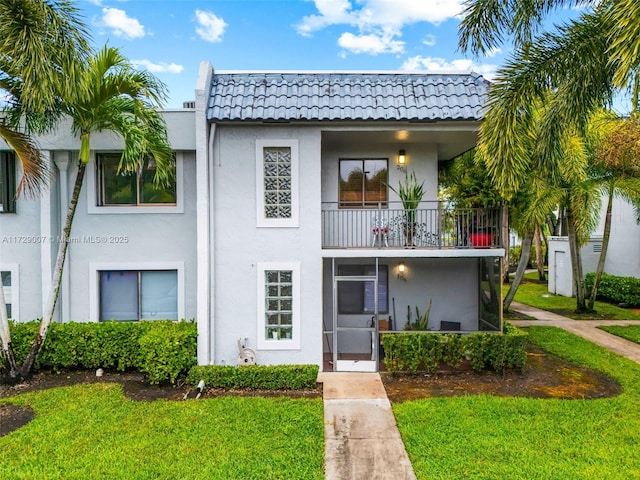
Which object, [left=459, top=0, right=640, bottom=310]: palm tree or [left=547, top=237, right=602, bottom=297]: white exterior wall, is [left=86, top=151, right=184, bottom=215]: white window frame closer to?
[left=459, top=0, right=640, bottom=310]: palm tree

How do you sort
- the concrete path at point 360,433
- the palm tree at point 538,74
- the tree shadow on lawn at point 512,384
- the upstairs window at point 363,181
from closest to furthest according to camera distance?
the concrete path at point 360,433, the palm tree at point 538,74, the tree shadow on lawn at point 512,384, the upstairs window at point 363,181

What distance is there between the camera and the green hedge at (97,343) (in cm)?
878

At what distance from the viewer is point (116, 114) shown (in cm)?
857

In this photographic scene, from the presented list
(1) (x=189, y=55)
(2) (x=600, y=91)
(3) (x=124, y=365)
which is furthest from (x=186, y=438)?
(1) (x=189, y=55)

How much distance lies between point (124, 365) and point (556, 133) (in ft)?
37.8

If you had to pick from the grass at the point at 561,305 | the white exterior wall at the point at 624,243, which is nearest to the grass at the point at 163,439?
the grass at the point at 561,305

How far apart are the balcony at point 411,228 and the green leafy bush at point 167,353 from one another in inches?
165

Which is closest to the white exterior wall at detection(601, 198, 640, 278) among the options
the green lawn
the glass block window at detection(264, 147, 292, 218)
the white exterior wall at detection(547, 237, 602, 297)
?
the white exterior wall at detection(547, 237, 602, 297)

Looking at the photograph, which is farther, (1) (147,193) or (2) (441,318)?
(2) (441,318)

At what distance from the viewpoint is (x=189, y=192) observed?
9.91 metres

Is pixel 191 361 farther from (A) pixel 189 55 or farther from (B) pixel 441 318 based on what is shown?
(A) pixel 189 55

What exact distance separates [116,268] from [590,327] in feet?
52.1

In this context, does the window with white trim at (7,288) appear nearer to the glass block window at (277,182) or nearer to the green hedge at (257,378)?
the green hedge at (257,378)

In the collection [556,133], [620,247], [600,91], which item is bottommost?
[620,247]
